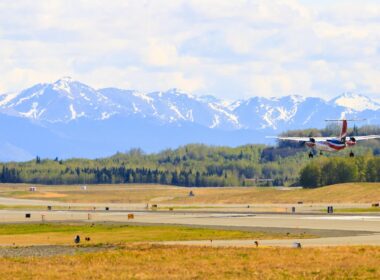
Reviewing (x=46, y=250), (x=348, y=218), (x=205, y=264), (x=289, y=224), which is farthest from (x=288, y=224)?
(x=205, y=264)

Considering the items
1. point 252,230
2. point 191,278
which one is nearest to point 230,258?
Answer: point 191,278

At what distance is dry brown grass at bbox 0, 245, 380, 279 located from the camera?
69.1 m

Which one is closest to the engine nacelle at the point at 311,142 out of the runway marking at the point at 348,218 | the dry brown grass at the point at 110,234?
the runway marking at the point at 348,218

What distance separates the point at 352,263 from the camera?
242 feet

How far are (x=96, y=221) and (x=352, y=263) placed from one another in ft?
254

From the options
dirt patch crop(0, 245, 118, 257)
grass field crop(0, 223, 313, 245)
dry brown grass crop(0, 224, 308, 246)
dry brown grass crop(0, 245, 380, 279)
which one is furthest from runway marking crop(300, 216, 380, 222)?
dry brown grass crop(0, 245, 380, 279)

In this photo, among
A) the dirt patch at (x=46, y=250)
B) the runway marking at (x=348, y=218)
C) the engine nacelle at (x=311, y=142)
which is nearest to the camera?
the dirt patch at (x=46, y=250)

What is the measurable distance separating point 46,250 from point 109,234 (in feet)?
79.9

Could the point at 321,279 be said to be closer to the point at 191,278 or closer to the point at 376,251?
the point at 191,278

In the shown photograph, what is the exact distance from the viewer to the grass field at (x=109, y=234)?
107 meters

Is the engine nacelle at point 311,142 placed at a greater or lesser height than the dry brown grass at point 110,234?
greater

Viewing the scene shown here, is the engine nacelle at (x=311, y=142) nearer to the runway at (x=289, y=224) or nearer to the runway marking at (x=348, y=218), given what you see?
the runway at (x=289, y=224)

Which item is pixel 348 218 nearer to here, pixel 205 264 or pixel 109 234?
pixel 109 234

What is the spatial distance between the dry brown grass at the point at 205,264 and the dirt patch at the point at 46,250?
494 cm
